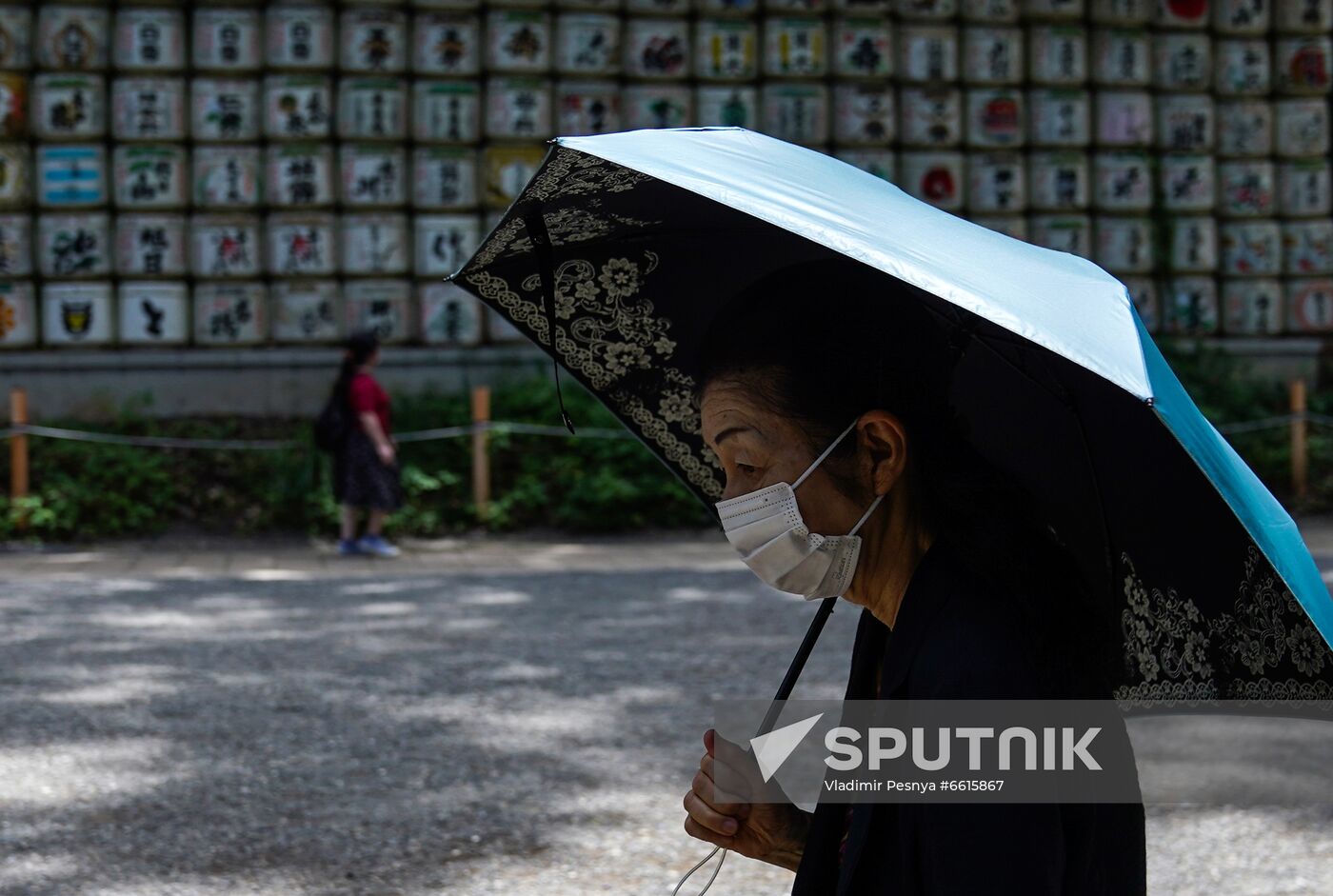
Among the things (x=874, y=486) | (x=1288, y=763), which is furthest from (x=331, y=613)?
(x=874, y=486)

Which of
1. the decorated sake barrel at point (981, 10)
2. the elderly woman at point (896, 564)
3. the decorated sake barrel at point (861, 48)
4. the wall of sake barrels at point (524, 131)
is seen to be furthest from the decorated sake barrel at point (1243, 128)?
the elderly woman at point (896, 564)

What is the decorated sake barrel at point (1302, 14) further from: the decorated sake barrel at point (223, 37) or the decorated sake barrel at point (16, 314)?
the decorated sake barrel at point (16, 314)

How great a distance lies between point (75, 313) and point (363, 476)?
12.5 ft

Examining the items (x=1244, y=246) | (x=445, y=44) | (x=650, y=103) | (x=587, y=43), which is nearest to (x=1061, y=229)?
(x=1244, y=246)

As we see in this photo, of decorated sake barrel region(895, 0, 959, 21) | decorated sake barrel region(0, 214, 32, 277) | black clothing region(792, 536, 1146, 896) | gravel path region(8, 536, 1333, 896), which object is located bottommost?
gravel path region(8, 536, 1333, 896)

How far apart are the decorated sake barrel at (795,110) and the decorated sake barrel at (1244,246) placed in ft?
12.2

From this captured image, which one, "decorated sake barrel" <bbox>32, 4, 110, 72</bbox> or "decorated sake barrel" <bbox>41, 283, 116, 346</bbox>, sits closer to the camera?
"decorated sake barrel" <bbox>32, 4, 110, 72</bbox>

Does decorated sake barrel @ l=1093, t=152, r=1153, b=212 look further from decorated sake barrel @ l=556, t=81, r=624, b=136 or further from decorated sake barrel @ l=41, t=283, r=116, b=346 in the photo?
decorated sake barrel @ l=41, t=283, r=116, b=346

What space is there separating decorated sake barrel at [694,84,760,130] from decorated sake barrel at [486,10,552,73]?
1.36m

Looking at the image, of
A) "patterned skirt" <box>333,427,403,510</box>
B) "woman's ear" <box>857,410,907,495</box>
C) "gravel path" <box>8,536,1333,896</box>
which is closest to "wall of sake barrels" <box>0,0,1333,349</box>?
"patterned skirt" <box>333,427,403,510</box>

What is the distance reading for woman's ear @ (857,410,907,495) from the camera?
4.80 feet

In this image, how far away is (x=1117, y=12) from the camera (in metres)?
12.7

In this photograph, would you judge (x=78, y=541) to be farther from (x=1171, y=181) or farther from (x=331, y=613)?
(x=1171, y=181)

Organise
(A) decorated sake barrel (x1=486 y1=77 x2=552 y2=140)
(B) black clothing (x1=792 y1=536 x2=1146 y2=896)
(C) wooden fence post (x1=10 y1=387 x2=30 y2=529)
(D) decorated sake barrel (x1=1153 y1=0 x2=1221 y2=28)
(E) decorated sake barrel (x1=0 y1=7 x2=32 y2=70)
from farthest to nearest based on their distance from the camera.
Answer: (D) decorated sake barrel (x1=1153 y1=0 x2=1221 y2=28) → (A) decorated sake barrel (x1=486 y1=77 x2=552 y2=140) → (E) decorated sake barrel (x1=0 y1=7 x2=32 y2=70) → (C) wooden fence post (x1=10 y1=387 x2=30 y2=529) → (B) black clothing (x1=792 y1=536 x2=1146 y2=896)
